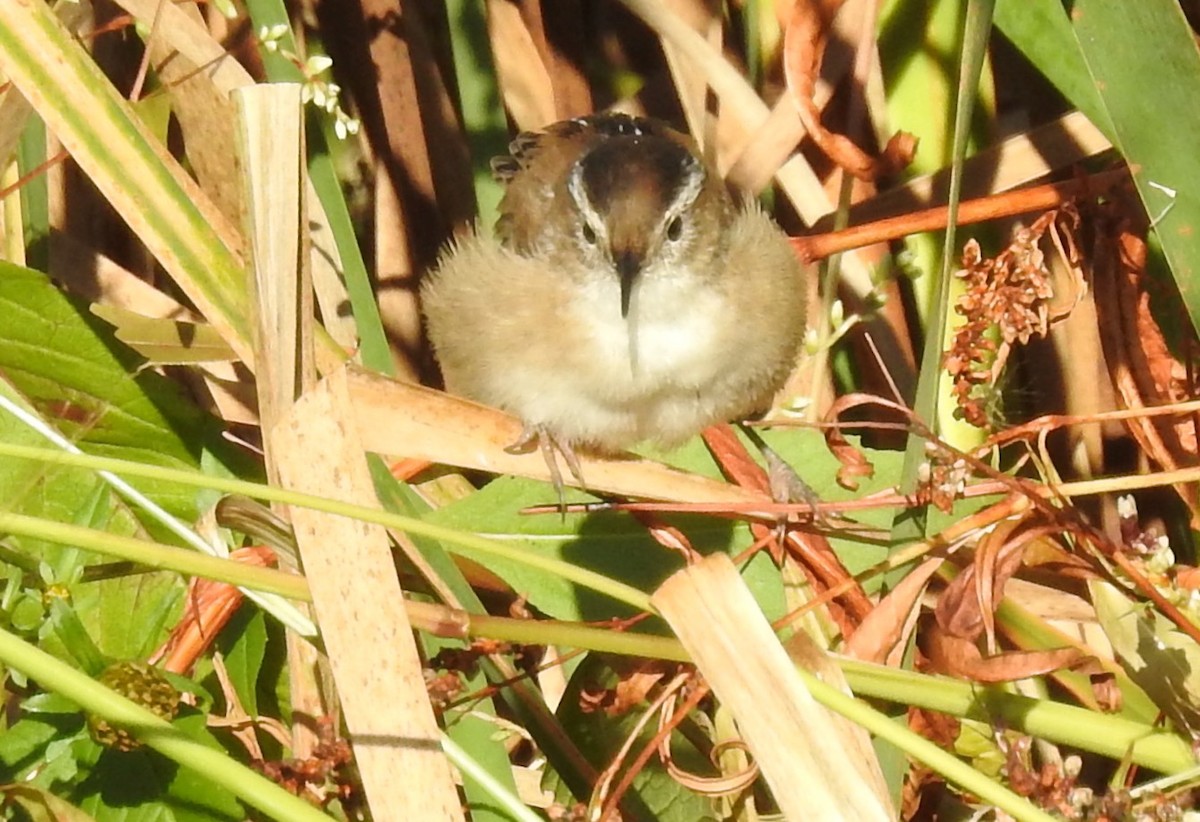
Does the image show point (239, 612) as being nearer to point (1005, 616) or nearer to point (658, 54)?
point (1005, 616)

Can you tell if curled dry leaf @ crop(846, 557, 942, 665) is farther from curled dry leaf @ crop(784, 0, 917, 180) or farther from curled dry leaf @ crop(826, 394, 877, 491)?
curled dry leaf @ crop(784, 0, 917, 180)

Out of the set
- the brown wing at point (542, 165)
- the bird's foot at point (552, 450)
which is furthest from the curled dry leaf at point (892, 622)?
the brown wing at point (542, 165)

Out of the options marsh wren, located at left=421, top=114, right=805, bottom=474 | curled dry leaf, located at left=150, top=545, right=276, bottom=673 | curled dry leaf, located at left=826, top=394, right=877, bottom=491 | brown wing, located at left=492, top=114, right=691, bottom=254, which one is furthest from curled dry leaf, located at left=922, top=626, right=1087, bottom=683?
brown wing, located at left=492, top=114, right=691, bottom=254

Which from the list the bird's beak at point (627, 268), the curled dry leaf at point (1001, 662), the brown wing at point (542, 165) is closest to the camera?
the curled dry leaf at point (1001, 662)

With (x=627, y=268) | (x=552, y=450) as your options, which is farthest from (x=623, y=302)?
(x=552, y=450)

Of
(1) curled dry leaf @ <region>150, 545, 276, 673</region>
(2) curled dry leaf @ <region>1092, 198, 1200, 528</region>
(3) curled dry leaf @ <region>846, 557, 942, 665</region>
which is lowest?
(1) curled dry leaf @ <region>150, 545, 276, 673</region>

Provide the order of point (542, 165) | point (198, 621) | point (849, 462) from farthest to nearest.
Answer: point (542, 165), point (849, 462), point (198, 621)

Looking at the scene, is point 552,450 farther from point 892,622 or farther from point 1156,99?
point 1156,99

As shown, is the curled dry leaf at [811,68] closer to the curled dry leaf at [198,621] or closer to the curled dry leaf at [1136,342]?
the curled dry leaf at [1136,342]
